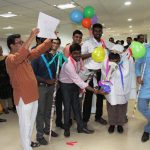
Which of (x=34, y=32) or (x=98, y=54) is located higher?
(x=34, y=32)

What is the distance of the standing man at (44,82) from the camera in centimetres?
361

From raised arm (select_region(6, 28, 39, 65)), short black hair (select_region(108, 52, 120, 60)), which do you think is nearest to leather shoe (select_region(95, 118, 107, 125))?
short black hair (select_region(108, 52, 120, 60))

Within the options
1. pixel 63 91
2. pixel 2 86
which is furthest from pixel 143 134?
pixel 2 86

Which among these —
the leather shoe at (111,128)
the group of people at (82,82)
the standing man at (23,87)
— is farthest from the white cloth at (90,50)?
the standing man at (23,87)

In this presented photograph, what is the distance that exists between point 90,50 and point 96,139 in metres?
1.39

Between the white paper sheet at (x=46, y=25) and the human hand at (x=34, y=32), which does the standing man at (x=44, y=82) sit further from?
the human hand at (x=34, y=32)

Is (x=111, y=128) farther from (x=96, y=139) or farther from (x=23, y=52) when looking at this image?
(x=23, y=52)

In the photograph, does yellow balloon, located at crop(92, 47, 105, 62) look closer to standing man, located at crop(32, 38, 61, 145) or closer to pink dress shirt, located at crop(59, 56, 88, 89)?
pink dress shirt, located at crop(59, 56, 88, 89)

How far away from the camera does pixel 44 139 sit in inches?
149

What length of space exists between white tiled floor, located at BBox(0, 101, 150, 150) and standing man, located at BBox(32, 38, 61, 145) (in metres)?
0.30

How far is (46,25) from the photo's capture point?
297 centimetres

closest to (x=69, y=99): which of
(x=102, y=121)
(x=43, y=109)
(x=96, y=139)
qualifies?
(x=43, y=109)

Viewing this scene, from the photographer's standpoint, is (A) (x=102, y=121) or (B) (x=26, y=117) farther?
(A) (x=102, y=121)

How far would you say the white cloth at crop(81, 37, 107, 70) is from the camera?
13.8 ft
